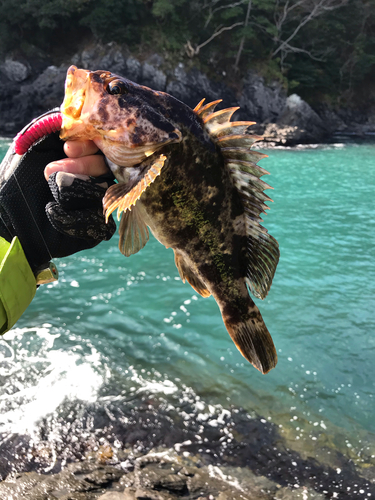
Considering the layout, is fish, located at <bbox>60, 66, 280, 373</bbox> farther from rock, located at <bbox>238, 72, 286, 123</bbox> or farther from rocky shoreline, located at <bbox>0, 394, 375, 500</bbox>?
rock, located at <bbox>238, 72, 286, 123</bbox>

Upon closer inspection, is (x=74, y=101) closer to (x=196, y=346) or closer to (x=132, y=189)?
(x=132, y=189)

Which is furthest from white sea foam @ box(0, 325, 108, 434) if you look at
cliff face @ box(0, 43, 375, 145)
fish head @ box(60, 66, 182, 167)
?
cliff face @ box(0, 43, 375, 145)

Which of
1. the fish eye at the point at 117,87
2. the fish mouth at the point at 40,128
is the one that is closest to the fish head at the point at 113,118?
the fish eye at the point at 117,87

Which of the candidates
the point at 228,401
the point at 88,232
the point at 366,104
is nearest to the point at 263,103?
the point at 366,104

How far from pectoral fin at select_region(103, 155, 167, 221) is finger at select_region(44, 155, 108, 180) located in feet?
0.82

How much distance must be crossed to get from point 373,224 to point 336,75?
117 ft

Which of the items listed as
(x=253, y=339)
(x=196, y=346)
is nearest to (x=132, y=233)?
(x=253, y=339)

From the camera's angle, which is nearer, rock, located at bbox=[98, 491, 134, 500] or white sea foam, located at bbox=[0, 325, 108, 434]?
rock, located at bbox=[98, 491, 134, 500]

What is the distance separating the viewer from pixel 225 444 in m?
4.59

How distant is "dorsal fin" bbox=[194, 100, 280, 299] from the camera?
2105 mm

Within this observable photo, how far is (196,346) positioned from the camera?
22.0 ft

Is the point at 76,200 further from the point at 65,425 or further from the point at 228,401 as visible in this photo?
the point at 228,401

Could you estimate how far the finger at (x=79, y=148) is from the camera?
203cm

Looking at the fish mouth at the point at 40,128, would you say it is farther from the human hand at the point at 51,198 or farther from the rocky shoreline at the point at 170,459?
the rocky shoreline at the point at 170,459
